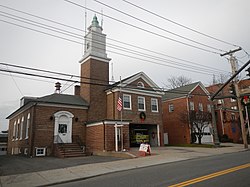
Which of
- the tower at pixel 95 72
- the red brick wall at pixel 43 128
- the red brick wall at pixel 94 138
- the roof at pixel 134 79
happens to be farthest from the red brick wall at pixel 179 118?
the red brick wall at pixel 43 128

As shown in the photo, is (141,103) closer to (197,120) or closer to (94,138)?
(197,120)

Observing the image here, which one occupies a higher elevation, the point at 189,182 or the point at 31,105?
the point at 31,105

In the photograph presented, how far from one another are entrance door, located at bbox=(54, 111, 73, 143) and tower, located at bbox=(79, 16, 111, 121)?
2.54m

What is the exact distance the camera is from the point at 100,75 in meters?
27.7

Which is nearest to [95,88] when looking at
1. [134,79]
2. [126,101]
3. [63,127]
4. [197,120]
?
[126,101]

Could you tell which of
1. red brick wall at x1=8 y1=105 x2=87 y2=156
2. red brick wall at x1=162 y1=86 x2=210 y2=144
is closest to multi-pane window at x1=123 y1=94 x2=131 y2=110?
red brick wall at x1=8 y1=105 x2=87 y2=156

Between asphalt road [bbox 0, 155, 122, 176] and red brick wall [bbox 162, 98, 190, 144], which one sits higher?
red brick wall [bbox 162, 98, 190, 144]

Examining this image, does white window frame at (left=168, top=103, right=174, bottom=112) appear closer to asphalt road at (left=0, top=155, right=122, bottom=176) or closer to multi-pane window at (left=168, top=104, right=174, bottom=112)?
multi-pane window at (left=168, top=104, right=174, bottom=112)

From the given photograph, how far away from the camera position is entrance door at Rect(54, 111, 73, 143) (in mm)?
22966

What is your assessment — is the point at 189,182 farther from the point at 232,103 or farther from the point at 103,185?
the point at 232,103

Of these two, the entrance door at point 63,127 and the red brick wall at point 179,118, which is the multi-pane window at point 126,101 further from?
the red brick wall at point 179,118

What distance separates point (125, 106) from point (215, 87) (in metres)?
32.3

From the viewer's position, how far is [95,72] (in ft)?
89.6

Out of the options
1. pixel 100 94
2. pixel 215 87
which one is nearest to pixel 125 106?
pixel 100 94
